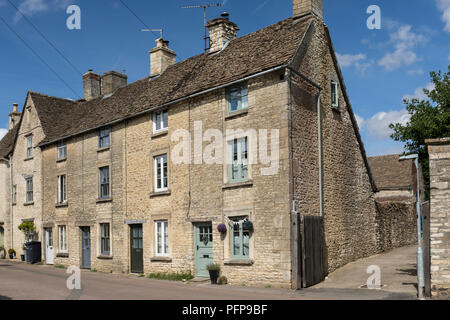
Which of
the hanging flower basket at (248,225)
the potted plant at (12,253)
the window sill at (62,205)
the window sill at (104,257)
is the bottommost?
the potted plant at (12,253)

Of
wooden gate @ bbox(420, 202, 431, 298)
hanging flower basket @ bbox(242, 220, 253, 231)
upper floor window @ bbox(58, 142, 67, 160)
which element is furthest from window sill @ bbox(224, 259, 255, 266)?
upper floor window @ bbox(58, 142, 67, 160)

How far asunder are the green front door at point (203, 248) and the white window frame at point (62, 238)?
34.7 ft

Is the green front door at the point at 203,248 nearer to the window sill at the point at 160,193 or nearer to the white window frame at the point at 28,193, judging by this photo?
the window sill at the point at 160,193

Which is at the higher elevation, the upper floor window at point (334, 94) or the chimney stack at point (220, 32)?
the chimney stack at point (220, 32)

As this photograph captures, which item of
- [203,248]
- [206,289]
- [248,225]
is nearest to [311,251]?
[248,225]

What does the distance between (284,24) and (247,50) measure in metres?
1.92

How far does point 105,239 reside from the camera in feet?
79.4

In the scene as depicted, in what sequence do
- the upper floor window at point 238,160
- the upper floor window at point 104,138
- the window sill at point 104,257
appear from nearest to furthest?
the upper floor window at point 238,160 → the window sill at point 104,257 → the upper floor window at point 104,138

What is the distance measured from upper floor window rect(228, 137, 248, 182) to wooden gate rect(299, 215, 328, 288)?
2.84m

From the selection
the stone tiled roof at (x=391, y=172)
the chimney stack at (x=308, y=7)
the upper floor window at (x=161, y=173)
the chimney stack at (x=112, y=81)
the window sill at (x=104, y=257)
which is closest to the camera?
the chimney stack at (x=308, y=7)

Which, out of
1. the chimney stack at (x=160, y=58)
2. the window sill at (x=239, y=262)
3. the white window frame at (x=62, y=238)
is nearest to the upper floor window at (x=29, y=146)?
the white window frame at (x=62, y=238)

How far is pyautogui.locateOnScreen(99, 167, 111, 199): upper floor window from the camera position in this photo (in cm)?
2431

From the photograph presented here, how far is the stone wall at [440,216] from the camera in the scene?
13422mm

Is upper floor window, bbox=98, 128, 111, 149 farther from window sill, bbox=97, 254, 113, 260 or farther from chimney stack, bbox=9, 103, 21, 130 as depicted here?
chimney stack, bbox=9, 103, 21, 130
